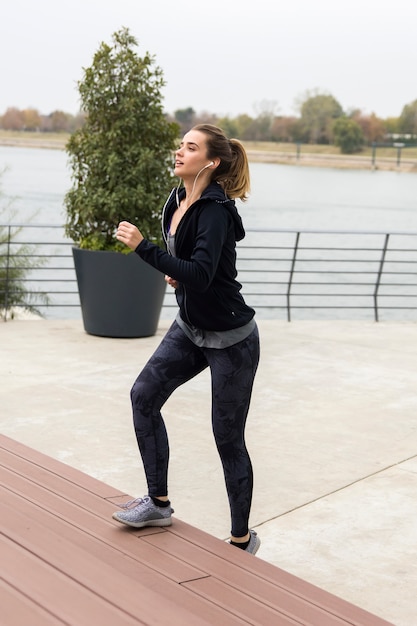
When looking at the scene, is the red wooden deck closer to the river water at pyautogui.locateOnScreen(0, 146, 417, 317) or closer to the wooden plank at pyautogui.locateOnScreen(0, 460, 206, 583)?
the wooden plank at pyautogui.locateOnScreen(0, 460, 206, 583)

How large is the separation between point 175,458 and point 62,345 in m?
3.01

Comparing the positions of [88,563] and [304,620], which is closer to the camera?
[304,620]

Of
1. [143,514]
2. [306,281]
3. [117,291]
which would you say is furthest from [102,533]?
[306,281]

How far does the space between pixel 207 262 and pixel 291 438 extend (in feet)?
8.33

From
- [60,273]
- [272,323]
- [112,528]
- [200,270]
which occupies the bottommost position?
[60,273]

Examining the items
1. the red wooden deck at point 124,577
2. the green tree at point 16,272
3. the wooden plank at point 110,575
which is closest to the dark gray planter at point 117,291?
the green tree at point 16,272

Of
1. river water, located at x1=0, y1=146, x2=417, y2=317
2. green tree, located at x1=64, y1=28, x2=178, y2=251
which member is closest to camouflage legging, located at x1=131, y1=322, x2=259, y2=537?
green tree, located at x1=64, y1=28, x2=178, y2=251

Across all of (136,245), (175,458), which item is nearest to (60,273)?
(175,458)

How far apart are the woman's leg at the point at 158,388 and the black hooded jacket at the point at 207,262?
111 mm

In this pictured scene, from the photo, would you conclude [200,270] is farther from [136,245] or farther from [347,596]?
[347,596]

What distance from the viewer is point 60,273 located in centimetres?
3023

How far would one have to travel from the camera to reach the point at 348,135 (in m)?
37.6

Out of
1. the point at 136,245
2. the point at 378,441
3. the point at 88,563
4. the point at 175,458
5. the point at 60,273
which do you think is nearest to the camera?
the point at 88,563

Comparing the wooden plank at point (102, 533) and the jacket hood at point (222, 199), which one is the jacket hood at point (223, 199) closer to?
the jacket hood at point (222, 199)
